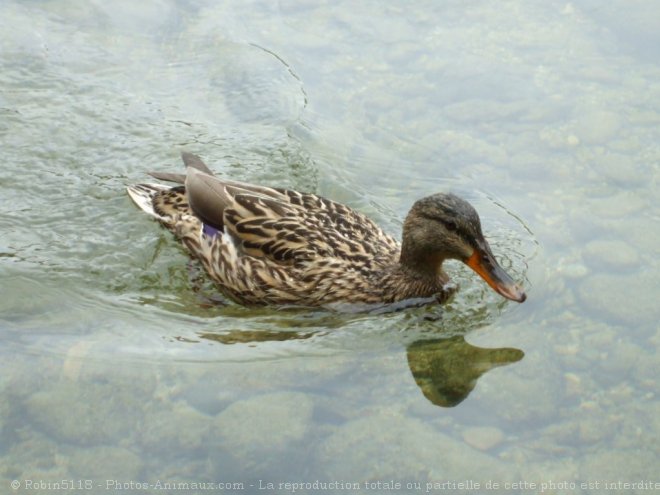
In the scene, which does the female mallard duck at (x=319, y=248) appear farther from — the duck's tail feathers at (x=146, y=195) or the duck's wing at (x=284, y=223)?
the duck's tail feathers at (x=146, y=195)

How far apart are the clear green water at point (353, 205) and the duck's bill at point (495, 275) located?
42cm

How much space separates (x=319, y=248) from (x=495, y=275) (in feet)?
4.59

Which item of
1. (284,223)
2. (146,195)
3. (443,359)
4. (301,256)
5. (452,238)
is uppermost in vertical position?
(452,238)

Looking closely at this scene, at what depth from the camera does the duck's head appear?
731 centimetres

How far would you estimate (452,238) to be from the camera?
7441mm

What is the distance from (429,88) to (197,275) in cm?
385

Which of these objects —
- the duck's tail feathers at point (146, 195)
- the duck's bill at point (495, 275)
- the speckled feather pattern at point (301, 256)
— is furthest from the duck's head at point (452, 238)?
the duck's tail feathers at point (146, 195)

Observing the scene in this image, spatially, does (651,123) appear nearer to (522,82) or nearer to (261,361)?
(522,82)

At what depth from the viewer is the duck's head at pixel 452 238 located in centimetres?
731

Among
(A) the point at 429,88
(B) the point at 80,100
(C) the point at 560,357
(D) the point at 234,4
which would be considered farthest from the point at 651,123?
(B) the point at 80,100

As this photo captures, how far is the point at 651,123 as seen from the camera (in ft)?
33.3

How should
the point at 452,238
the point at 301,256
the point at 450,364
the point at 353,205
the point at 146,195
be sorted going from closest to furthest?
the point at 450,364 < the point at 452,238 < the point at 301,256 < the point at 146,195 < the point at 353,205

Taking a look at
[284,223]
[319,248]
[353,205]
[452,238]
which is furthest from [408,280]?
[353,205]

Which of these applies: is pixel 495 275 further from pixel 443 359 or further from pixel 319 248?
pixel 319 248
